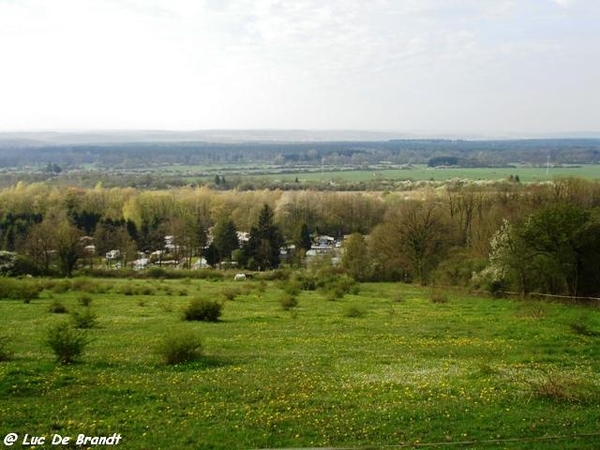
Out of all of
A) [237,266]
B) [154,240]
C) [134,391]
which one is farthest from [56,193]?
[134,391]

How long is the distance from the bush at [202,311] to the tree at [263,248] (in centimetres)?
4737

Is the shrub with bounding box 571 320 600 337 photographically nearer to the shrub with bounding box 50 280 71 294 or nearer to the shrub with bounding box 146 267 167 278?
the shrub with bounding box 50 280 71 294

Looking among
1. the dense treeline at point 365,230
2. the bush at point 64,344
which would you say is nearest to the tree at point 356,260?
the dense treeline at point 365,230

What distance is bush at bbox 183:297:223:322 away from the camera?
3253 cm

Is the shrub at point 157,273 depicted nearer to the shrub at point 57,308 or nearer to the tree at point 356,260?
the tree at point 356,260

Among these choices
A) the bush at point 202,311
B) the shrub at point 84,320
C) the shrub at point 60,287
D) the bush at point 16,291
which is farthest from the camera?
the shrub at point 60,287

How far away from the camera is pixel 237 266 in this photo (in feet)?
269

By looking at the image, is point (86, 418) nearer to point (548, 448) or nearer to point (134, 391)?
point (134, 391)

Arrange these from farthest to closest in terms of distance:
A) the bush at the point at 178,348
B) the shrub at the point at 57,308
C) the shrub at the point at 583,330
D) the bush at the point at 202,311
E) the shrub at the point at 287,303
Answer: the shrub at the point at 287,303 < the shrub at the point at 57,308 < the bush at the point at 202,311 < the shrub at the point at 583,330 < the bush at the point at 178,348

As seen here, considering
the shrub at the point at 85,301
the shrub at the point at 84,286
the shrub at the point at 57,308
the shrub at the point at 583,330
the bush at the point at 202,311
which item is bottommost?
the shrub at the point at 84,286

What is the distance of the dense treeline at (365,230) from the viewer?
4341 centimetres

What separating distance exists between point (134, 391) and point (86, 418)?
2.39m

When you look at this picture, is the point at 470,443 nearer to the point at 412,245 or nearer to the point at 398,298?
the point at 398,298

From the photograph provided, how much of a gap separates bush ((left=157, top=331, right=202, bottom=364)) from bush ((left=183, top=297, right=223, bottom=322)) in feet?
39.1
